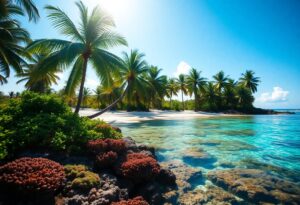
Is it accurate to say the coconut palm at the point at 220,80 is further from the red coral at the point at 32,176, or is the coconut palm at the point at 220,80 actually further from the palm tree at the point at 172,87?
the red coral at the point at 32,176

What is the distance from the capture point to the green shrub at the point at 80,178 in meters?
3.82

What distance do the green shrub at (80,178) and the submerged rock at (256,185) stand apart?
3.65 metres

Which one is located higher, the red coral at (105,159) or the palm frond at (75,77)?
the palm frond at (75,77)

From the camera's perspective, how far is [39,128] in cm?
535

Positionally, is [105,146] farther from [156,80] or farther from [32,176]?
[156,80]

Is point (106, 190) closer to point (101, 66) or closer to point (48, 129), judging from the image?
point (48, 129)

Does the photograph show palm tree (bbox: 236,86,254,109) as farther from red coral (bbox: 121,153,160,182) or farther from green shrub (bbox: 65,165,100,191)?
green shrub (bbox: 65,165,100,191)

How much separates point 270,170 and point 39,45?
529 inches

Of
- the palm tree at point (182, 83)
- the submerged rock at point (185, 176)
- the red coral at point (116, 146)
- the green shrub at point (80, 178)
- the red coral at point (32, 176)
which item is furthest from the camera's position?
the palm tree at point (182, 83)

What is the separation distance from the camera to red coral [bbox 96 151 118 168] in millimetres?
4926

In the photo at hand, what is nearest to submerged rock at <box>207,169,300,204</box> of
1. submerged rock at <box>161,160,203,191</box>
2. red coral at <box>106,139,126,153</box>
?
submerged rock at <box>161,160,203,191</box>

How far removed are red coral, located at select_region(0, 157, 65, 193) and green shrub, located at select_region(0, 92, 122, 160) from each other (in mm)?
904

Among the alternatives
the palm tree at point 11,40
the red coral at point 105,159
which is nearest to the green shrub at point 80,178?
the red coral at point 105,159

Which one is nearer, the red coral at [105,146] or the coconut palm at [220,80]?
the red coral at [105,146]
